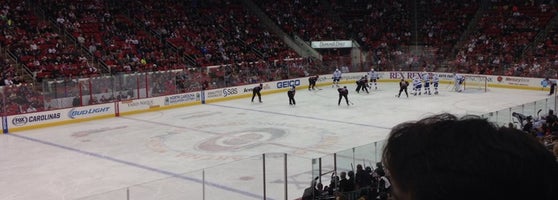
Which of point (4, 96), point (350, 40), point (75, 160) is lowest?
point (75, 160)

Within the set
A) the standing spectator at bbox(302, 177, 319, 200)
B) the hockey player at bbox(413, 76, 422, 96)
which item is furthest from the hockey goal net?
the standing spectator at bbox(302, 177, 319, 200)

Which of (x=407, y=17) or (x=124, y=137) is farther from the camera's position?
(x=407, y=17)

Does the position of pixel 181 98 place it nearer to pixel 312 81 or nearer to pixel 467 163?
pixel 312 81

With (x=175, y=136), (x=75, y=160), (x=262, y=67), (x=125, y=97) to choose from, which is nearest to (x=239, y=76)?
(x=262, y=67)

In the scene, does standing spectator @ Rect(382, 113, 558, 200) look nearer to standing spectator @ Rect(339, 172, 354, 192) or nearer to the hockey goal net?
standing spectator @ Rect(339, 172, 354, 192)

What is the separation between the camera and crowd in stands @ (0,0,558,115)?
3052 cm

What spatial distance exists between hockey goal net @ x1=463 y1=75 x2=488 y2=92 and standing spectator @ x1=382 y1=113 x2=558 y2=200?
3390 centimetres

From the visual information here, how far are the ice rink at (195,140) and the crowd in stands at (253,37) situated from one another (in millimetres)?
4110

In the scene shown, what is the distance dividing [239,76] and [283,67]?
385 cm

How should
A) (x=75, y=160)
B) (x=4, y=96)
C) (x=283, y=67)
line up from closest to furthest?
(x=75, y=160)
(x=4, y=96)
(x=283, y=67)

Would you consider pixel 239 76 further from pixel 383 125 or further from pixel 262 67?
pixel 383 125

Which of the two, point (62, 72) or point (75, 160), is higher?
point (62, 72)

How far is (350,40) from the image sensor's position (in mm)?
44531

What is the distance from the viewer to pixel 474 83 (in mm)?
35812
